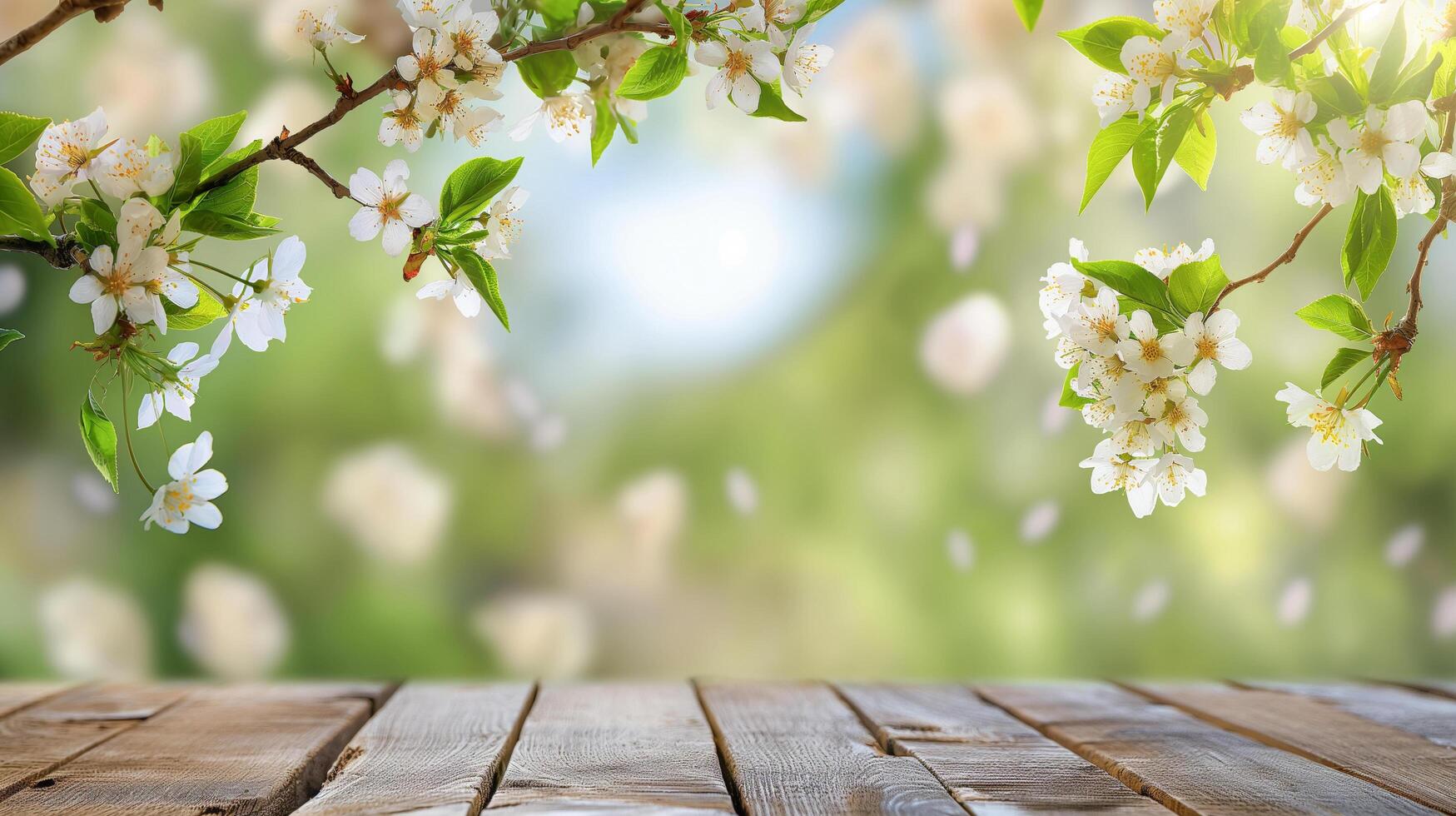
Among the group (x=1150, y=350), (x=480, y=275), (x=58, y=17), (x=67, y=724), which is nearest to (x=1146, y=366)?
(x=1150, y=350)

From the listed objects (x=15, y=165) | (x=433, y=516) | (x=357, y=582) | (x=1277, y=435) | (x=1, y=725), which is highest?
(x=15, y=165)

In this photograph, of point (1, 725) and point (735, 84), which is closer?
point (735, 84)

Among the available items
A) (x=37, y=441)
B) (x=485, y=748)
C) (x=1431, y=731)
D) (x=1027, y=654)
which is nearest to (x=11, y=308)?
(x=37, y=441)

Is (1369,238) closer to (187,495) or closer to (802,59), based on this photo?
(802,59)

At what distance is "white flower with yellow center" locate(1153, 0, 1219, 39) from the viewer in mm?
688

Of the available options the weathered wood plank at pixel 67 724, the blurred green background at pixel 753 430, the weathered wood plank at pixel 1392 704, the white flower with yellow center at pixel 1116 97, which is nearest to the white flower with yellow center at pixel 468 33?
the white flower with yellow center at pixel 1116 97

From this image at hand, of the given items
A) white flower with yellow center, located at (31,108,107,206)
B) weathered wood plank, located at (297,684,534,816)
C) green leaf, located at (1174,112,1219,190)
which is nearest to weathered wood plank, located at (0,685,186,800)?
weathered wood plank, located at (297,684,534,816)

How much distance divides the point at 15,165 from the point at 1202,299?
1.71m

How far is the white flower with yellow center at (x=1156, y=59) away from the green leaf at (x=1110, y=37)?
0.02m

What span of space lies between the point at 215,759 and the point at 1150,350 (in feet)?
2.52

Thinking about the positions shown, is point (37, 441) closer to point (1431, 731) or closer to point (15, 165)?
point (15, 165)

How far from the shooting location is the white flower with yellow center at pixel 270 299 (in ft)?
2.18

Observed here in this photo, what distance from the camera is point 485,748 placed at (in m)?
0.90

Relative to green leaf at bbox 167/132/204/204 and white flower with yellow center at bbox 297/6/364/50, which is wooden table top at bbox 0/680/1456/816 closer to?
green leaf at bbox 167/132/204/204
